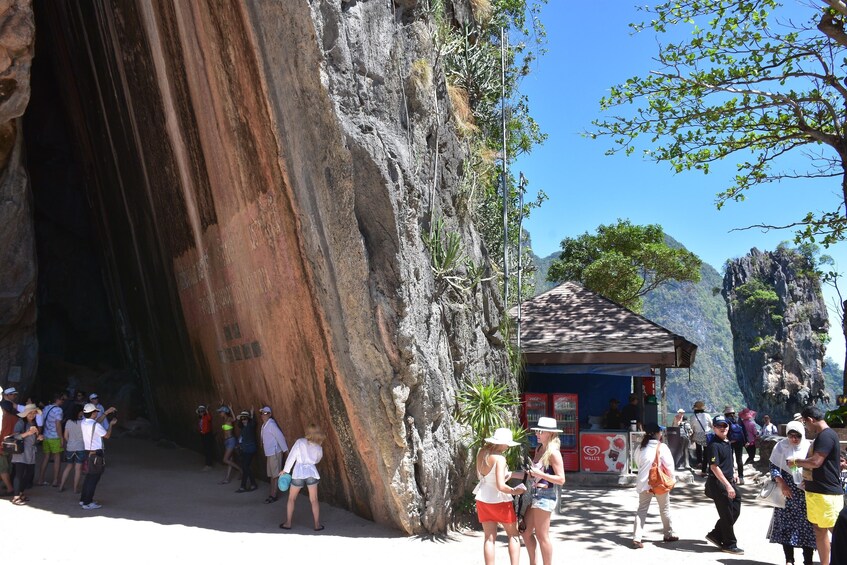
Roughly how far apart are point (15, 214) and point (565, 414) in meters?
13.3

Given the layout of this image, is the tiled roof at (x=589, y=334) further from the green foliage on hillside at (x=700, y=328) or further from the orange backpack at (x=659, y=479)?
the green foliage on hillside at (x=700, y=328)

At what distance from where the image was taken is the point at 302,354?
1082cm

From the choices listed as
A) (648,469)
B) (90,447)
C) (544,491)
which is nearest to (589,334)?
(648,469)

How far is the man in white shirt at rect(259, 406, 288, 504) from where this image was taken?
11273 millimetres

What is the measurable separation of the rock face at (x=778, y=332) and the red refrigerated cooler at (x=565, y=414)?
4755 cm

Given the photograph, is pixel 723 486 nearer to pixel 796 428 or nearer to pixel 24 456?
pixel 796 428

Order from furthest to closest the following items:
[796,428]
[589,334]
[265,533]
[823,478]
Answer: [589,334] → [265,533] → [796,428] → [823,478]

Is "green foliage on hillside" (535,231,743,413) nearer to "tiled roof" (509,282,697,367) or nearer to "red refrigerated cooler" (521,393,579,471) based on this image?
"tiled roof" (509,282,697,367)

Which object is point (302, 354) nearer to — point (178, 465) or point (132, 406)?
point (178, 465)

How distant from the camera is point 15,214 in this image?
55.7 feet

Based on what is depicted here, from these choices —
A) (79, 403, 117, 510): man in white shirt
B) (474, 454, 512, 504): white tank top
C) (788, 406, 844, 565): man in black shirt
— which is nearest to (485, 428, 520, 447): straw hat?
(474, 454, 512, 504): white tank top

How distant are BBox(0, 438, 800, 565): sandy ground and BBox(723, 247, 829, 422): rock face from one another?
49.4 meters

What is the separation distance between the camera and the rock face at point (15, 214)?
44.7 feet

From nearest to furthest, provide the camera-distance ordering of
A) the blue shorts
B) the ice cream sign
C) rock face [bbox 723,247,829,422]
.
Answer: the blue shorts
the ice cream sign
rock face [bbox 723,247,829,422]
